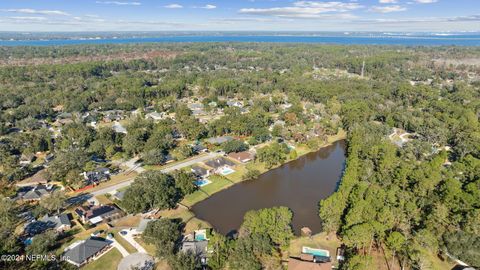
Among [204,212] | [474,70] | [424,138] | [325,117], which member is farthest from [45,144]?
[474,70]

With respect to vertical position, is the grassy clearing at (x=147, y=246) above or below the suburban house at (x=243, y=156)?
below

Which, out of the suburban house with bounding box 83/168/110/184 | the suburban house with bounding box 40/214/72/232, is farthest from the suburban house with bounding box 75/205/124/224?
the suburban house with bounding box 83/168/110/184

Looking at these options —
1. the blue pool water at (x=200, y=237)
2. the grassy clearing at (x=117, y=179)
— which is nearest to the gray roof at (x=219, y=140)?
the grassy clearing at (x=117, y=179)

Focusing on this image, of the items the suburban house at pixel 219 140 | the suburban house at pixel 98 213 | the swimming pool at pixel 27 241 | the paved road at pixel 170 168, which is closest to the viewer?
the swimming pool at pixel 27 241

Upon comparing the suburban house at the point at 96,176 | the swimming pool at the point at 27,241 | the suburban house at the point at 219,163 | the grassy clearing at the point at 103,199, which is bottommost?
the swimming pool at the point at 27,241

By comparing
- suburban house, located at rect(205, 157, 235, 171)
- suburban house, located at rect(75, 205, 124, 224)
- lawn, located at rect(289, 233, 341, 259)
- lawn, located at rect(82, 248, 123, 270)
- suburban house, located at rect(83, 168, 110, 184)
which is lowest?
lawn, located at rect(82, 248, 123, 270)

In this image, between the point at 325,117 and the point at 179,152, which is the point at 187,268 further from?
the point at 325,117

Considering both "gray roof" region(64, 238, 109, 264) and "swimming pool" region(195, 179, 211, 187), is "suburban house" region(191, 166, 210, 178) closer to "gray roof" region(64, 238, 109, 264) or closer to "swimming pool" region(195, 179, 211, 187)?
"swimming pool" region(195, 179, 211, 187)

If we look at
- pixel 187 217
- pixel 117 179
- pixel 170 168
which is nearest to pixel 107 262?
pixel 187 217

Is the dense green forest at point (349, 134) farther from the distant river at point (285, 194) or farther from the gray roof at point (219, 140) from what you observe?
the distant river at point (285, 194)
